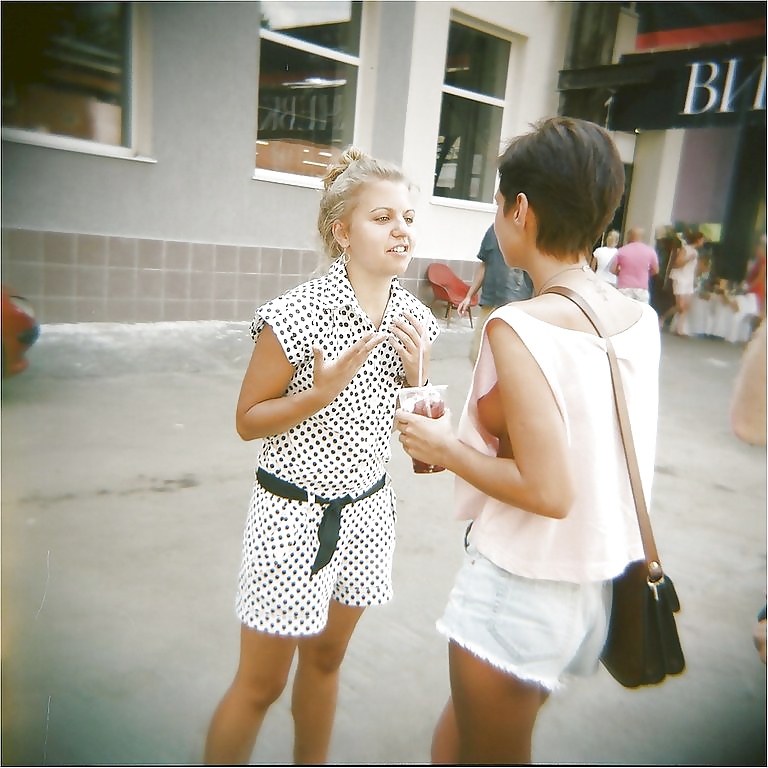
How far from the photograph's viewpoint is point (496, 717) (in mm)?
1153

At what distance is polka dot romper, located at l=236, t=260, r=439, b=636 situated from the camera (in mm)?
1342

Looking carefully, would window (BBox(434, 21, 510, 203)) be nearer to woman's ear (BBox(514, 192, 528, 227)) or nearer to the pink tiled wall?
the pink tiled wall

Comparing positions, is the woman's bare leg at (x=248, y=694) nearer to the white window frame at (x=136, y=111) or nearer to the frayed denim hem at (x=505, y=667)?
the frayed denim hem at (x=505, y=667)

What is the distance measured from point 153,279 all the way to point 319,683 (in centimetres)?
335

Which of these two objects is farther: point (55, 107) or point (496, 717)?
point (55, 107)

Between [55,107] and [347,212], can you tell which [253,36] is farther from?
[347,212]

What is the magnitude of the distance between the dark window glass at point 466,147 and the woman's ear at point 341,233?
134cm

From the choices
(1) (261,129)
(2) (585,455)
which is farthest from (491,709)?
(1) (261,129)

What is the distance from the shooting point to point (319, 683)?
1.55 metres

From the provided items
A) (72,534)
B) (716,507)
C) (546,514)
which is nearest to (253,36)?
(72,534)

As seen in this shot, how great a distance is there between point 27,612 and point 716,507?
329 centimetres

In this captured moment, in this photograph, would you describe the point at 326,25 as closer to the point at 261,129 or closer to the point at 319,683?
the point at 261,129

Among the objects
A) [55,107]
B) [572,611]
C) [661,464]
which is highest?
[55,107]

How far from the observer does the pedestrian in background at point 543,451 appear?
1000 millimetres
